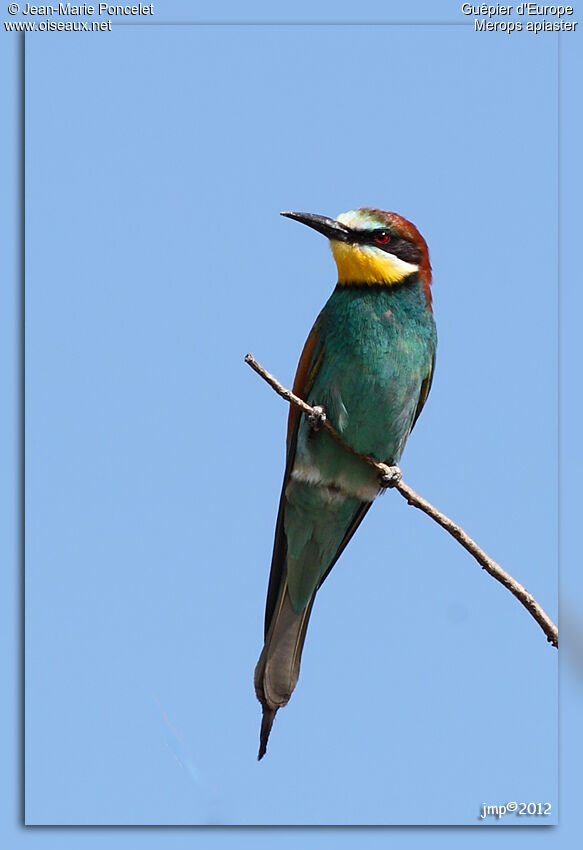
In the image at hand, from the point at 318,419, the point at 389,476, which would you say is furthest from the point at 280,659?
the point at 318,419

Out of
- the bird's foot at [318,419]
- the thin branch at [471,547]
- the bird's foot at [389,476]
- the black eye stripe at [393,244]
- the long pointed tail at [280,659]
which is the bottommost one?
the long pointed tail at [280,659]

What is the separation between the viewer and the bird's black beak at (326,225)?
3373 mm

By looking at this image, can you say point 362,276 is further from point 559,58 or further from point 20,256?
point 20,256

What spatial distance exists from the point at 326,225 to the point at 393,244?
254 millimetres

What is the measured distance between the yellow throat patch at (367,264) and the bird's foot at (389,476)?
0.64m

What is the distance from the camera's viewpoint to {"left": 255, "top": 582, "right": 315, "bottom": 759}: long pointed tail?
3.30 metres

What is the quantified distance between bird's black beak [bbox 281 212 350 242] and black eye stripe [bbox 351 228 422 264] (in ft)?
0.11

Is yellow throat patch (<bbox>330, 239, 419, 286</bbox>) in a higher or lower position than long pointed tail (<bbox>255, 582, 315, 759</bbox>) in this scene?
higher

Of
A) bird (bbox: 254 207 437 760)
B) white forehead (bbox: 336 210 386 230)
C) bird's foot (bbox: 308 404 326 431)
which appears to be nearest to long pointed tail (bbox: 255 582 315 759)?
bird (bbox: 254 207 437 760)

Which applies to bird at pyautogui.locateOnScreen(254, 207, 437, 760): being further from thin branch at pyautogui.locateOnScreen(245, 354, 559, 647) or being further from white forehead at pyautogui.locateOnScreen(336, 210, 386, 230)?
thin branch at pyautogui.locateOnScreen(245, 354, 559, 647)

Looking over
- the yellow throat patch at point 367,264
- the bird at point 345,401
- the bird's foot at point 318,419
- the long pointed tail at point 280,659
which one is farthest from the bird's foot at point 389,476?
the yellow throat patch at point 367,264

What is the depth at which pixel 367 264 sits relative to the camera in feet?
11.2

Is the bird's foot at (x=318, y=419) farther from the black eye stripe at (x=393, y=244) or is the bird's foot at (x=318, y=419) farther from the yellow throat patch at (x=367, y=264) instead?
the black eye stripe at (x=393, y=244)

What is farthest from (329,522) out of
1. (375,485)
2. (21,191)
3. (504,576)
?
(21,191)
